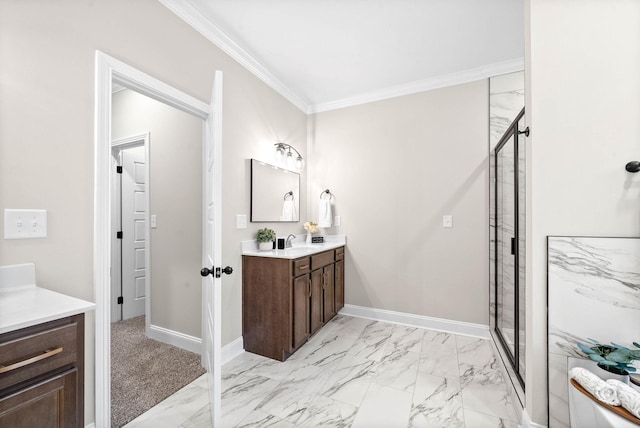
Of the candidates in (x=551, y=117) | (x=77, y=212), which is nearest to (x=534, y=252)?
(x=551, y=117)

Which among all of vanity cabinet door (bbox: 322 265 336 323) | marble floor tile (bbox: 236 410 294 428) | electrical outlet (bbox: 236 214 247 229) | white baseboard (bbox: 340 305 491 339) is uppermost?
electrical outlet (bbox: 236 214 247 229)

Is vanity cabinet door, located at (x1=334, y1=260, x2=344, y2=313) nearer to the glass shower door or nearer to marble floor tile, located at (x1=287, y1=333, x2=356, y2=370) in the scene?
marble floor tile, located at (x1=287, y1=333, x2=356, y2=370)

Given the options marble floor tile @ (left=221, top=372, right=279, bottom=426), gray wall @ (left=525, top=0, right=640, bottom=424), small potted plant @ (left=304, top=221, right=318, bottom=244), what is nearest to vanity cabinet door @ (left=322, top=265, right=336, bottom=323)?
small potted plant @ (left=304, top=221, right=318, bottom=244)

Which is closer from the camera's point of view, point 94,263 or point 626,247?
point 626,247

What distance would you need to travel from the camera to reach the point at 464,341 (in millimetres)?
2555

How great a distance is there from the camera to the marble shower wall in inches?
47.3

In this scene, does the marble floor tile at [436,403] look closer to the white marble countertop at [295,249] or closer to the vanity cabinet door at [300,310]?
the vanity cabinet door at [300,310]

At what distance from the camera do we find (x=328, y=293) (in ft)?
9.16

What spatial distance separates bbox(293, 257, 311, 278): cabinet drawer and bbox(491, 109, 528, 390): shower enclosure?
1.57 metres

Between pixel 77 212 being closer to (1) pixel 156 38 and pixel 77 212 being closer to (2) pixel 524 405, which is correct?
(1) pixel 156 38

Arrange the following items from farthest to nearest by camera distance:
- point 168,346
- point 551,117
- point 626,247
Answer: point 168,346, point 551,117, point 626,247

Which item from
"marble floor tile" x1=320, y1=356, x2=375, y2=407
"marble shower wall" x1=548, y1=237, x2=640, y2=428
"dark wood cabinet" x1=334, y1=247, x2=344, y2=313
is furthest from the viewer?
"dark wood cabinet" x1=334, y1=247, x2=344, y2=313

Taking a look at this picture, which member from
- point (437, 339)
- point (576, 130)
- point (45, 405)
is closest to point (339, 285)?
point (437, 339)

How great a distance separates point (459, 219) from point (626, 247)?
1519 mm
